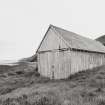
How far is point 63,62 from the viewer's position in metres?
13.1

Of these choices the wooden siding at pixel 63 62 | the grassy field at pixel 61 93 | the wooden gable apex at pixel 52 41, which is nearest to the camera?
the grassy field at pixel 61 93

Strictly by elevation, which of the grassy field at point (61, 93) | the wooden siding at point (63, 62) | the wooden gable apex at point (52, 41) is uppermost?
the wooden gable apex at point (52, 41)

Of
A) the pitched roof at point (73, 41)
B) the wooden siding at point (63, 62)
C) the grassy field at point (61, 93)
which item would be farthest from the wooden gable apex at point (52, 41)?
the grassy field at point (61, 93)

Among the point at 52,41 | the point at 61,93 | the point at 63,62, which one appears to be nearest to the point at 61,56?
the point at 63,62

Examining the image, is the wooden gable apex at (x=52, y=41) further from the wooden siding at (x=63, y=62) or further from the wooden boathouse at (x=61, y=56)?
the wooden siding at (x=63, y=62)

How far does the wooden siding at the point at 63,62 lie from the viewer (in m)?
12.7

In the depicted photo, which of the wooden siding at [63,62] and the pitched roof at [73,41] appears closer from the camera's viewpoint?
the wooden siding at [63,62]

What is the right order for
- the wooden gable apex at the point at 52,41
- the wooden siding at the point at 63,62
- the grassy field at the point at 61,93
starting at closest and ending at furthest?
the grassy field at the point at 61,93
the wooden siding at the point at 63,62
the wooden gable apex at the point at 52,41

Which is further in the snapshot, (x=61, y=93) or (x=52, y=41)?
(x=52, y=41)

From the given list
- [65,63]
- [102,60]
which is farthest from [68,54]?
[102,60]

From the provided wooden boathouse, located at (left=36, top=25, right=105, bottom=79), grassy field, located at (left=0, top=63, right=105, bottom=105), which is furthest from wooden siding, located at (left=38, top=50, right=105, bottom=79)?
grassy field, located at (left=0, top=63, right=105, bottom=105)

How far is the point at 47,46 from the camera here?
15.1m

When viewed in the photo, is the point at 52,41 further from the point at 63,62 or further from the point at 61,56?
the point at 63,62

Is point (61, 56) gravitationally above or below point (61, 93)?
above
